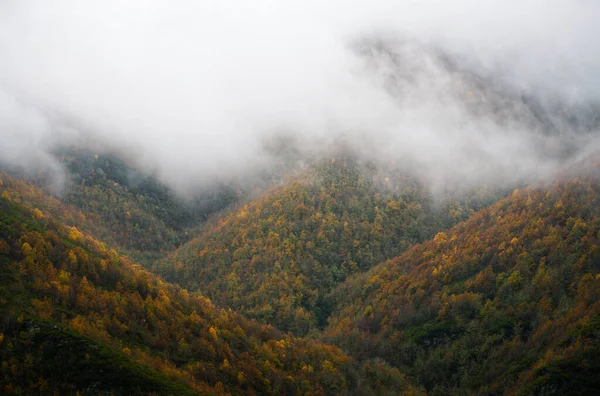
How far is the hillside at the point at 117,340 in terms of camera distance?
86.2 metres

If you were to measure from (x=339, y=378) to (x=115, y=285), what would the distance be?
88176 mm

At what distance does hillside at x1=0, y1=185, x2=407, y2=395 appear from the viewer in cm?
8625

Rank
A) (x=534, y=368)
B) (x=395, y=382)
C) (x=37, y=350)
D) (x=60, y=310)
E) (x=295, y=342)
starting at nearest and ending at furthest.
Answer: (x=37, y=350) < (x=60, y=310) < (x=534, y=368) < (x=395, y=382) < (x=295, y=342)

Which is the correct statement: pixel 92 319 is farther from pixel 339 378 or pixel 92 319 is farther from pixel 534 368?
pixel 534 368

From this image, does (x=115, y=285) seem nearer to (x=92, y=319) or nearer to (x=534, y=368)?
(x=92, y=319)

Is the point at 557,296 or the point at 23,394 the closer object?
the point at 23,394

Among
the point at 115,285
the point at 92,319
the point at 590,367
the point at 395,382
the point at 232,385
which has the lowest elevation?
the point at 590,367

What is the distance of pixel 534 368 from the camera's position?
5610 inches

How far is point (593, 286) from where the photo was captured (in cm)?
18325

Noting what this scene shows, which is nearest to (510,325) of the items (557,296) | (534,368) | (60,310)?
(557,296)

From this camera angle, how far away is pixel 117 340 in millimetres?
111125

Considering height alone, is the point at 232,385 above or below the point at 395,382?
above

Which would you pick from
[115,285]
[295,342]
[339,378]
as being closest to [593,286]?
[339,378]

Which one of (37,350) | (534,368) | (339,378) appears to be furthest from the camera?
(339,378)
